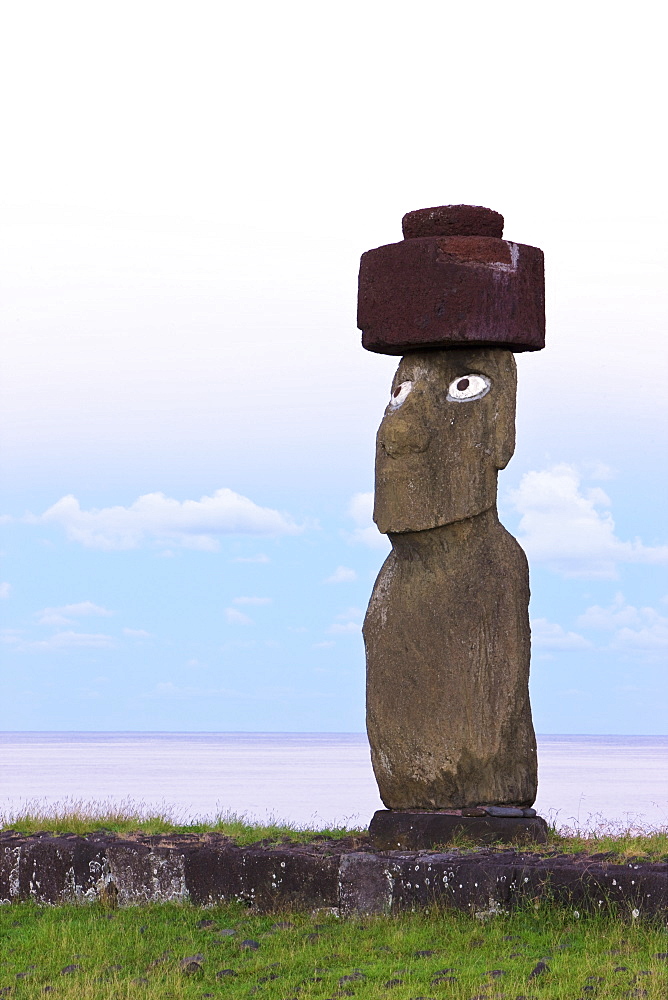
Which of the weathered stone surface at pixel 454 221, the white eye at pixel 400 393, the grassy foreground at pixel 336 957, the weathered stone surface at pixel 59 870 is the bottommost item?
the grassy foreground at pixel 336 957

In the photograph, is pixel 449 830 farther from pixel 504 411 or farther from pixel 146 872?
pixel 504 411

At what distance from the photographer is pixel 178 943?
1066 cm

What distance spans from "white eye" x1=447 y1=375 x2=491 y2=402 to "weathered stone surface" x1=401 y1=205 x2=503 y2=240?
1.34m

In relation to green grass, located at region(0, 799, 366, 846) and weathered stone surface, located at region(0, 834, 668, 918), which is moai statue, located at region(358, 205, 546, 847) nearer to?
weathered stone surface, located at region(0, 834, 668, 918)

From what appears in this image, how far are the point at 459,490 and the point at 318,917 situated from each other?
384 cm

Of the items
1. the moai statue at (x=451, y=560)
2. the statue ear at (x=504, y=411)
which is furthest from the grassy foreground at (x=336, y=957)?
the statue ear at (x=504, y=411)

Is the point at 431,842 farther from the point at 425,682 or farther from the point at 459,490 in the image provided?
the point at 459,490

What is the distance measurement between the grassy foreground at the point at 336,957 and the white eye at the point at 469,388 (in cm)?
449

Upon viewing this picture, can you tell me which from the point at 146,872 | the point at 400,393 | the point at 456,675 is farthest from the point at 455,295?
the point at 146,872

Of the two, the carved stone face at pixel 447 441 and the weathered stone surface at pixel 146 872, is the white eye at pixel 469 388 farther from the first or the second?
the weathered stone surface at pixel 146 872

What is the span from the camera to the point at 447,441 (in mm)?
12125

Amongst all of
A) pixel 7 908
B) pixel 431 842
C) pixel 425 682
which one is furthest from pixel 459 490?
pixel 7 908

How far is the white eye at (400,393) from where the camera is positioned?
1245cm

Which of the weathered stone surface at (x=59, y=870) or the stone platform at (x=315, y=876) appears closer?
the stone platform at (x=315, y=876)
